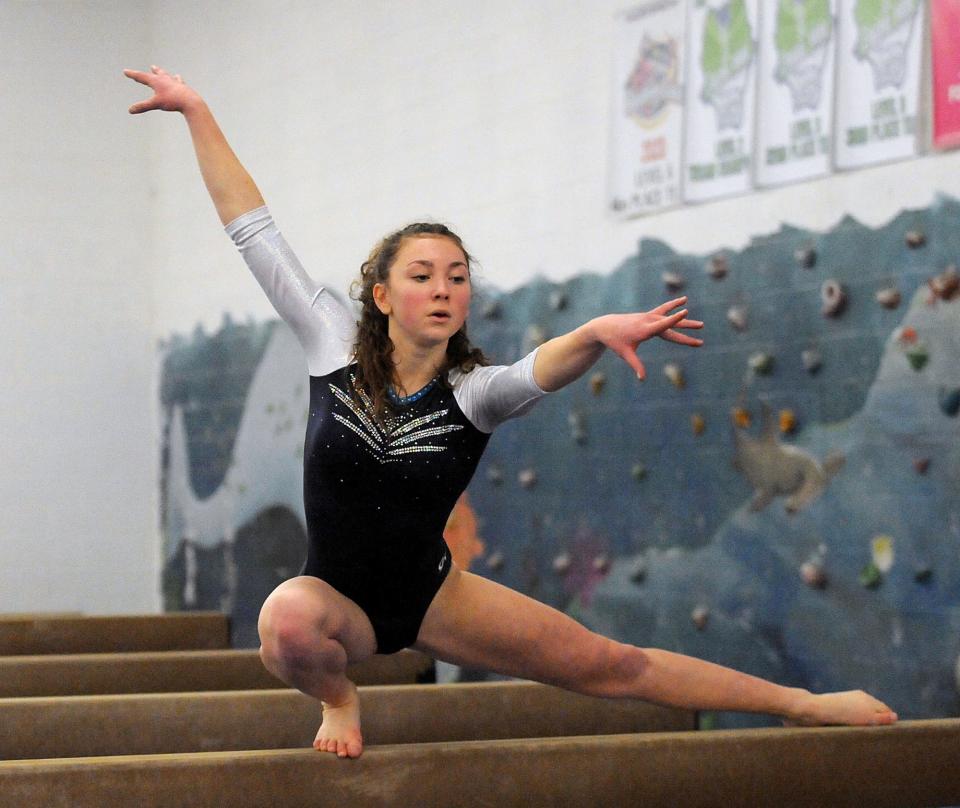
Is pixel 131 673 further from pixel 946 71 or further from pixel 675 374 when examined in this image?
pixel 946 71

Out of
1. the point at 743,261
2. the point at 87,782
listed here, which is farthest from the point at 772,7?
the point at 87,782

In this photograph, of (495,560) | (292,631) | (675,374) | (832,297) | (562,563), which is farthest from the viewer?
(495,560)

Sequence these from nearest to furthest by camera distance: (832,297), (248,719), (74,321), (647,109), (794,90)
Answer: (248,719), (832,297), (794,90), (647,109), (74,321)

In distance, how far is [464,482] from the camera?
2.67 metres

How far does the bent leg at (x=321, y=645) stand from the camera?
2457mm

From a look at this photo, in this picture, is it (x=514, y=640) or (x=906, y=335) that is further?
(x=906, y=335)

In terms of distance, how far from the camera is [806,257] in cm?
393

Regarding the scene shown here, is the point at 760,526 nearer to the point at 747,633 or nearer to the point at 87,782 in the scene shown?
the point at 747,633

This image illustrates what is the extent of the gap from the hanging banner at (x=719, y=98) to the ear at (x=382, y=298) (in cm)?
173

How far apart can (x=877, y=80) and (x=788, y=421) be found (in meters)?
0.95

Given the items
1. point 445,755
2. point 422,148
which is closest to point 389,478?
point 445,755

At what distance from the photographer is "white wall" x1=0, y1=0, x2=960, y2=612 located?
16.9 ft

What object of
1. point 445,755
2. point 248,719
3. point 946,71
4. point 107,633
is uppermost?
point 946,71

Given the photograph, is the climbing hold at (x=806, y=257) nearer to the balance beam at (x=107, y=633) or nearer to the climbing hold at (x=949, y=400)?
the climbing hold at (x=949, y=400)
